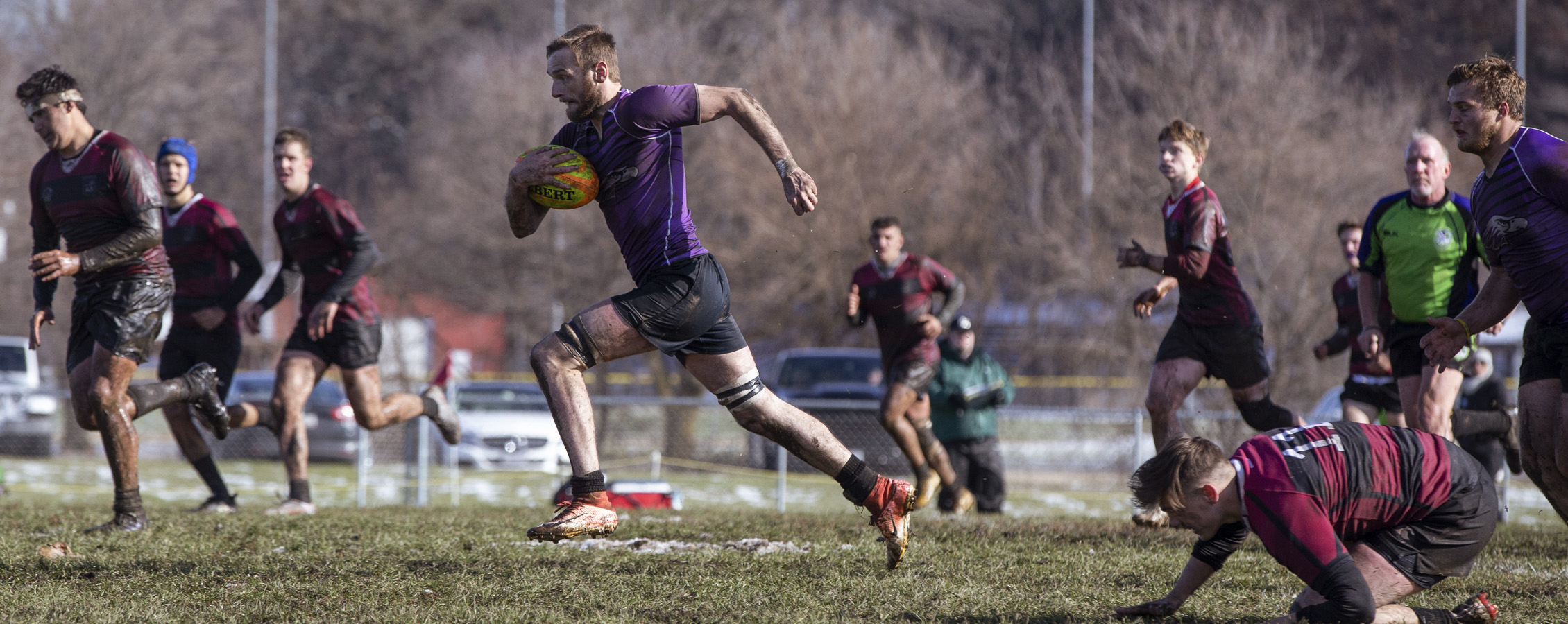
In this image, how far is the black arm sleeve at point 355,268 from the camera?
7871 millimetres

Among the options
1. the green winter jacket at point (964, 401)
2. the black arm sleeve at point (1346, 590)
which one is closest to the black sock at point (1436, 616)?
the black arm sleeve at point (1346, 590)

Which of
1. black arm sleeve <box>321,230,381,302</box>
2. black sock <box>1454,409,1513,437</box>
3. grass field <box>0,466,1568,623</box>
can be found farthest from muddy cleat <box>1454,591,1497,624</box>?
black arm sleeve <box>321,230,381,302</box>

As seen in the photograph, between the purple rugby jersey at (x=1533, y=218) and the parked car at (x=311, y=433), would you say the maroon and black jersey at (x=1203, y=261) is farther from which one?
the parked car at (x=311, y=433)

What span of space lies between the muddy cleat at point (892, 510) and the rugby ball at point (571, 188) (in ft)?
4.92

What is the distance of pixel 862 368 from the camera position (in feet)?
56.6

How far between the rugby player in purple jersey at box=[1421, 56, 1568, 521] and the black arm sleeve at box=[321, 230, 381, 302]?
229 inches

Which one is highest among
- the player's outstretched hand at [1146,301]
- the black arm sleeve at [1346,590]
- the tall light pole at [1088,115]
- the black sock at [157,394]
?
the tall light pole at [1088,115]

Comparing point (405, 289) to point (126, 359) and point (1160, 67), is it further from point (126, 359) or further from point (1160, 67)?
point (126, 359)

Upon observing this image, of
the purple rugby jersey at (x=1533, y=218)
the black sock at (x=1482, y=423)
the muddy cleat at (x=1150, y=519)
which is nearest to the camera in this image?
the purple rugby jersey at (x=1533, y=218)

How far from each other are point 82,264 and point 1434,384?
21.5 ft

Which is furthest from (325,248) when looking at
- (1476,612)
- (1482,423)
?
(1482,423)

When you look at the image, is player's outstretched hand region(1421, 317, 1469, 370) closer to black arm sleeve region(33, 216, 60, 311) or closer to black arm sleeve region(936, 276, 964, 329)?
black arm sleeve region(936, 276, 964, 329)

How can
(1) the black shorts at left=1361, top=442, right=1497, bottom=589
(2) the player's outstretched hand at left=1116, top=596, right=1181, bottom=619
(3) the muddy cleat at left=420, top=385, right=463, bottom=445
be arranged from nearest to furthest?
(1) the black shorts at left=1361, top=442, right=1497, bottom=589, (2) the player's outstretched hand at left=1116, top=596, right=1181, bottom=619, (3) the muddy cleat at left=420, top=385, right=463, bottom=445

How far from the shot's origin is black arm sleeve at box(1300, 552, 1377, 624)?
12.5 ft
